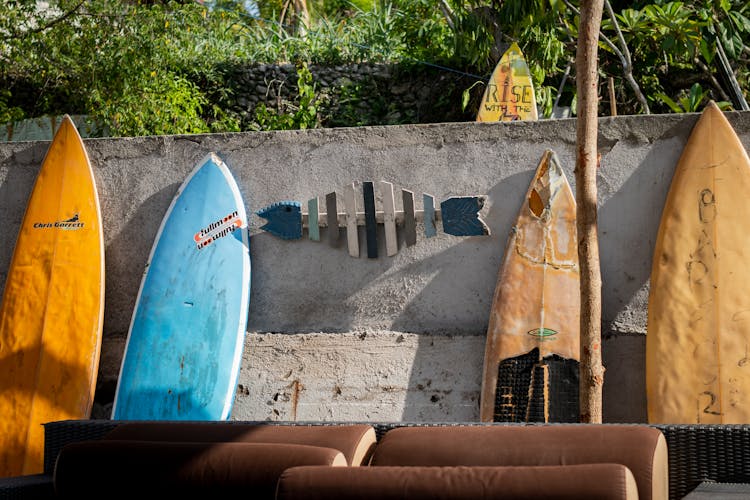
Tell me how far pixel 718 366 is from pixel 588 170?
0.79 m

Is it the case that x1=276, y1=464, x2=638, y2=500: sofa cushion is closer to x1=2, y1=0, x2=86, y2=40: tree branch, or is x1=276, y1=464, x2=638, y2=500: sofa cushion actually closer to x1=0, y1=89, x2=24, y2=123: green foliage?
x1=2, y1=0, x2=86, y2=40: tree branch

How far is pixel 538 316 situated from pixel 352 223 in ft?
2.46

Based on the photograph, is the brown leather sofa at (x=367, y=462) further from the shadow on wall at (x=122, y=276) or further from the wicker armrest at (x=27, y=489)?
the shadow on wall at (x=122, y=276)

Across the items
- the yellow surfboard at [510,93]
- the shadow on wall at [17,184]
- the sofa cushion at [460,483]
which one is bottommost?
the sofa cushion at [460,483]

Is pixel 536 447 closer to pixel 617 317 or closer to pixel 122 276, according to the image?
pixel 617 317

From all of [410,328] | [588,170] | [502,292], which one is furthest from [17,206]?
[588,170]

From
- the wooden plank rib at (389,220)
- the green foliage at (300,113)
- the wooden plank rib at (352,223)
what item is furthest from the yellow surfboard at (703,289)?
the green foliage at (300,113)

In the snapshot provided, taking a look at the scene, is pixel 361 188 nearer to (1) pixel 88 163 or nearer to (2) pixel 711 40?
(1) pixel 88 163

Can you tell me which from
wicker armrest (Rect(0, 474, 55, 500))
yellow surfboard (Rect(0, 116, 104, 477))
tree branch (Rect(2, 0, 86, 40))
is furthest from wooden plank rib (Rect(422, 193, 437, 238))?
tree branch (Rect(2, 0, 86, 40))

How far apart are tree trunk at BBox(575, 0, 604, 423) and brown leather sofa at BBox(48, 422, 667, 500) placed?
3.57 feet

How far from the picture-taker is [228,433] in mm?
1725

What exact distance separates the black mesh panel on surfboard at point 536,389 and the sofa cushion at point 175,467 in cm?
164

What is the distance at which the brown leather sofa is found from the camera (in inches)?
53.7

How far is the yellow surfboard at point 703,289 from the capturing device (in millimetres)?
2938
